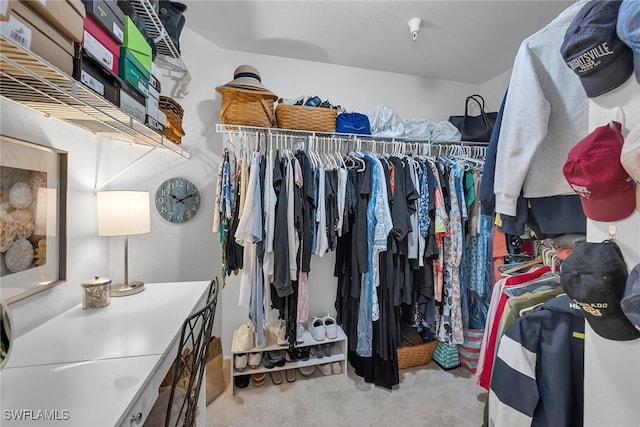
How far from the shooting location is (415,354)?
2.01 m

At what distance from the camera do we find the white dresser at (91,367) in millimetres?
585

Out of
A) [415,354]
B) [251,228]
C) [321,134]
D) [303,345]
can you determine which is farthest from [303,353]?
[321,134]

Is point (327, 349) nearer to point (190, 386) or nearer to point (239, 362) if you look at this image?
point (239, 362)

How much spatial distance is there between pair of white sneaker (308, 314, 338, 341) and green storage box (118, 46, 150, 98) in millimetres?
1784

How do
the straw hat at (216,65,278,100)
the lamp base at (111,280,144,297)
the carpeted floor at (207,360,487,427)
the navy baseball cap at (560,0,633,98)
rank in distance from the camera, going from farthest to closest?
the straw hat at (216,65,278,100) < the carpeted floor at (207,360,487,427) < the lamp base at (111,280,144,297) < the navy baseball cap at (560,0,633,98)

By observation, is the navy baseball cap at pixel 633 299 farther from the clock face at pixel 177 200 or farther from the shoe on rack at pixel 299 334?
the clock face at pixel 177 200

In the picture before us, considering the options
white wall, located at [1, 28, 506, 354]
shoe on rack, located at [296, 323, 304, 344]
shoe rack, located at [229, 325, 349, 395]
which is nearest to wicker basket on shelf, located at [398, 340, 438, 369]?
shoe rack, located at [229, 325, 349, 395]

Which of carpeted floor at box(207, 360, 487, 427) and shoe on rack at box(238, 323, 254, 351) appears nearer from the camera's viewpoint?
carpeted floor at box(207, 360, 487, 427)

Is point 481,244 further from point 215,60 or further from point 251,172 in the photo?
point 215,60

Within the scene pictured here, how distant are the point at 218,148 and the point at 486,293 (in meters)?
2.38

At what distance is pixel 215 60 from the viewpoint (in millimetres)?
2010

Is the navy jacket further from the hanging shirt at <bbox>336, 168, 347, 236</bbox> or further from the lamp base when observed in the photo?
the lamp base

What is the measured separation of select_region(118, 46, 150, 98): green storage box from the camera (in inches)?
36.8

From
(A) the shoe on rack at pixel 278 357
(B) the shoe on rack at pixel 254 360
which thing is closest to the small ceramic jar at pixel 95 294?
(B) the shoe on rack at pixel 254 360
